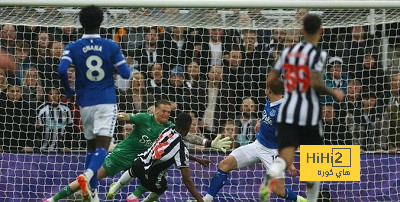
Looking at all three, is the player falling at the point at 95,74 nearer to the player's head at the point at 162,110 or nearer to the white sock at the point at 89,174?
the white sock at the point at 89,174

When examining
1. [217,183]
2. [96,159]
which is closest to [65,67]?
[96,159]

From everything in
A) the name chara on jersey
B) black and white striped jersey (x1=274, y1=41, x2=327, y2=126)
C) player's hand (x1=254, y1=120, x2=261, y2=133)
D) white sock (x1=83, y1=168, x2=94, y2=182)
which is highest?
the name chara on jersey

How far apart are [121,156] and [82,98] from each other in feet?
10.8

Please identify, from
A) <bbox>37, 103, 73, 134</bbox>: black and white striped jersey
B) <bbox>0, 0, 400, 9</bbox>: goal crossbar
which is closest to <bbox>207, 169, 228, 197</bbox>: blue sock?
<bbox>0, 0, 400, 9</bbox>: goal crossbar

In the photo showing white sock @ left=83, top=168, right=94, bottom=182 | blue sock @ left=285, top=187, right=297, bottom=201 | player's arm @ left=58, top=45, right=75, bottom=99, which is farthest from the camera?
blue sock @ left=285, top=187, right=297, bottom=201

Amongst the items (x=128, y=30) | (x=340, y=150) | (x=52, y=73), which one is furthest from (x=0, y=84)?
(x=340, y=150)

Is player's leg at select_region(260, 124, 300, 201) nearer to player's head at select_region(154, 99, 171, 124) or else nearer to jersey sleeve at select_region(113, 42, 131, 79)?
jersey sleeve at select_region(113, 42, 131, 79)

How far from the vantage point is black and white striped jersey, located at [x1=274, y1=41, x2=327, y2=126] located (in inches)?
403

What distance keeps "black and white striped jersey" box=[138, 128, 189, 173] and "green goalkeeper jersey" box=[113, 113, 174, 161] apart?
702 mm

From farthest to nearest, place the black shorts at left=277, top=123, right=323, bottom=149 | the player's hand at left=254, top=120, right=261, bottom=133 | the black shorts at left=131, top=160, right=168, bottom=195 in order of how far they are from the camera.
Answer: the player's hand at left=254, top=120, right=261, bottom=133
the black shorts at left=131, top=160, right=168, bottom=195
the black shorts at left=277, top=123, right=323, bottom=149

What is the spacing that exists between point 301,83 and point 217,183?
432cm

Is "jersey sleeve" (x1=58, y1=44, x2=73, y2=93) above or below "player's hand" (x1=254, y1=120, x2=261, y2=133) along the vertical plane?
above

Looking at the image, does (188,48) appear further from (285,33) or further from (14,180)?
(14,180)

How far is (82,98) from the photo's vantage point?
11500mm
